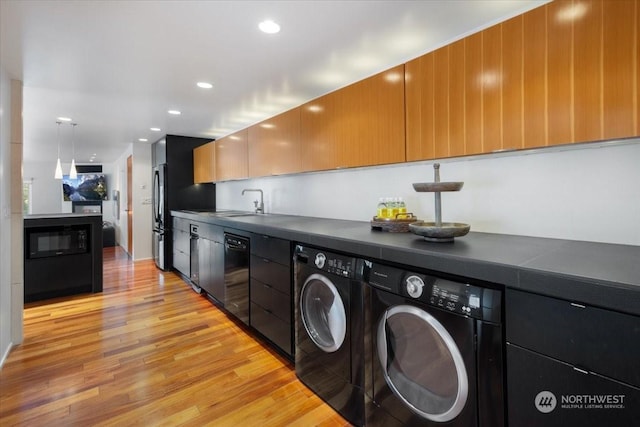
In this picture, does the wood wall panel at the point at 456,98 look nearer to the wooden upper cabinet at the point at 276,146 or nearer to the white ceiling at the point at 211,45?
the white ceiling at the point at 211,45

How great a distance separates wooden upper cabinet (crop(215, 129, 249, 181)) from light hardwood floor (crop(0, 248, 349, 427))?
1653mm

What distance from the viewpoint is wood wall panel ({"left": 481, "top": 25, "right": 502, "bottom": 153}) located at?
140cm

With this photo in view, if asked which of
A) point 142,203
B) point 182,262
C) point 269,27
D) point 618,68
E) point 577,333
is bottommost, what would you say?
point 182,262

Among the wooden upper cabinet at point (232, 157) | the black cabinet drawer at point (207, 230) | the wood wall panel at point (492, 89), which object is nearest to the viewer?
the wood wall panel at point (492, 89)

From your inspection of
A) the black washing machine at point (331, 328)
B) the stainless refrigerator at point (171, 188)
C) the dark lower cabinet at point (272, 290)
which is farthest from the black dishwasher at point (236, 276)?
the stainless refrigerator at point (171, 188)

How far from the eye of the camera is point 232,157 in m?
3.83

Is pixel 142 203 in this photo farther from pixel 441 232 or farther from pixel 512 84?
pixel 512 84

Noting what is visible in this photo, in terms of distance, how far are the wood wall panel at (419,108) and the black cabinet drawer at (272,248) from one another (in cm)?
100

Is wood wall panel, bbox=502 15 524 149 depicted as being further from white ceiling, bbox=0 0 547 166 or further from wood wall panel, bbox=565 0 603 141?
white ceiling, bbox=0 0 547 166

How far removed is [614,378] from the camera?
0.81 m

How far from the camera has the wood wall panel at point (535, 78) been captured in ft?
4.17

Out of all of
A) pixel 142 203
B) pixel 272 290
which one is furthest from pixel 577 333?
pixel 142 203

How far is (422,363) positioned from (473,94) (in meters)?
1.29

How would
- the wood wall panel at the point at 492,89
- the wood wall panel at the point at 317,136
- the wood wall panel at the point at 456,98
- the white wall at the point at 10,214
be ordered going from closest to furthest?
1. the wood wall panel at the point at 492,89
2. the wood wall panel at the point at 456,98
3. the white wall at the point at 10,214
4. the wood wall panel at the point at 317,136
